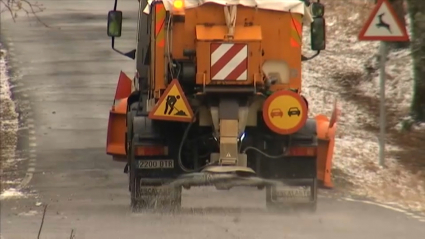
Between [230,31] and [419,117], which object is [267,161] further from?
[419,117]

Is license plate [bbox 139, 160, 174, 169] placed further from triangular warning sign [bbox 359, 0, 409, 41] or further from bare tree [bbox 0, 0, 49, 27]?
bare tree [bbox 0, 0, 49, 27]

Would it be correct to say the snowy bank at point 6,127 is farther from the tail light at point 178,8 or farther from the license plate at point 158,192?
the tail light at point 178,8

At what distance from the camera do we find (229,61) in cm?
1159

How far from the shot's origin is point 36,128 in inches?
797

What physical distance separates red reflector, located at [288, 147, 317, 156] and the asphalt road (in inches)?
26.7

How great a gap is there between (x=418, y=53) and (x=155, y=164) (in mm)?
7812

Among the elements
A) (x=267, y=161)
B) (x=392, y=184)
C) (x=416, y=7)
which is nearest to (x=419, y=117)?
(x=416, y=7)

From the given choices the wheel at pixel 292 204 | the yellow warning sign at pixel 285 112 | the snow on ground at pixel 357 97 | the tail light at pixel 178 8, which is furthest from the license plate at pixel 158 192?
the snow on ground at pixel 357 97

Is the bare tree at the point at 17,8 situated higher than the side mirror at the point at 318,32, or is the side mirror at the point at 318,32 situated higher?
the bare tree at the point at 17,8

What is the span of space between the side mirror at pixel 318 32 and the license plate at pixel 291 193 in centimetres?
217

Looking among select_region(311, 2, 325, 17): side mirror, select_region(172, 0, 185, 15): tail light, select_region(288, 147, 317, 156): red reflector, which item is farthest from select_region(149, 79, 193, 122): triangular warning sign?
select_region(311, 2, 325, 17): side mirror

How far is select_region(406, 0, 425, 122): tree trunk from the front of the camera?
1841 centimetres

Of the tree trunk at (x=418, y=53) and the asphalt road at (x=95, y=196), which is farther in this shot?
the tree trunk at (x=418, y=53)

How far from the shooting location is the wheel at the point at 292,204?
1226cm
